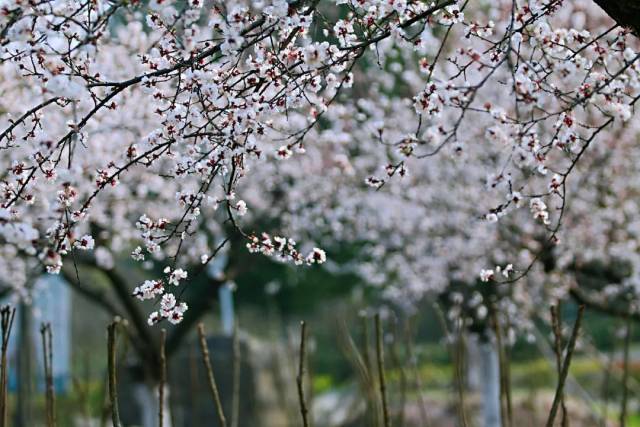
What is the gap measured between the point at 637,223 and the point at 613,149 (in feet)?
2.64

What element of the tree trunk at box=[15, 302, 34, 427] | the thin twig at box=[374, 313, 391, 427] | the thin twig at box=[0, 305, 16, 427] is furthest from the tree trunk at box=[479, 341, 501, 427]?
the thin twig at box=[0, 305, 16, 427]

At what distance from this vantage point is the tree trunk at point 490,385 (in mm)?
8141

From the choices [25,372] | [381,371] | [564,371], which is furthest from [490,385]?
[25,372]

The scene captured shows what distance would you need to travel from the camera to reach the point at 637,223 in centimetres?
855

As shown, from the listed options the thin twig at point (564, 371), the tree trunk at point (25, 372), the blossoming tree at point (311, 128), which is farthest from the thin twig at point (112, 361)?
the tree trunk at point (25, 372)

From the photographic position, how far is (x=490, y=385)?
27.5ft

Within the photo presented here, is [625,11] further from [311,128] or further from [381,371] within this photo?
[311,128]

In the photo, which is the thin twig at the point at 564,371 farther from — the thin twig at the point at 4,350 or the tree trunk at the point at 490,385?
the tree trunk at the point at 490,385

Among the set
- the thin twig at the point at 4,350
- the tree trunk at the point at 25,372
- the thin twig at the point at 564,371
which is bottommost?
the thin twig at the point at 564,371

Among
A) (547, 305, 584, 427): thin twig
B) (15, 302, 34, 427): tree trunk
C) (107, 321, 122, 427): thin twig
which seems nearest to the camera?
(107, 321, 122, 427): thin twig

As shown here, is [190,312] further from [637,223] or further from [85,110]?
[637,223]

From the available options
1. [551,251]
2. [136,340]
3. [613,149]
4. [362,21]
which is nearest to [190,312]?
[136,340]

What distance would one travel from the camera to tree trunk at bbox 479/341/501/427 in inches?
320

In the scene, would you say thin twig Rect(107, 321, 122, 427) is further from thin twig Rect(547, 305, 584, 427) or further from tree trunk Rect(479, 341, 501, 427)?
tree trunk Rect(479, 341, 501, 427)
